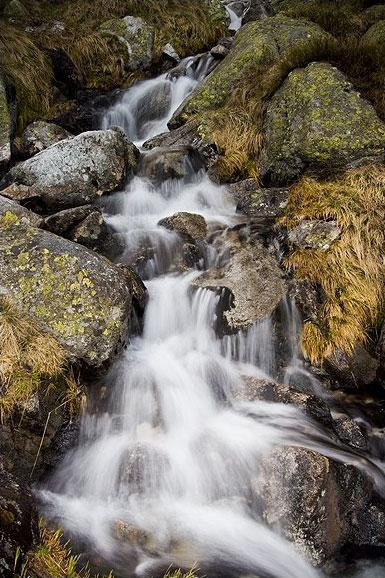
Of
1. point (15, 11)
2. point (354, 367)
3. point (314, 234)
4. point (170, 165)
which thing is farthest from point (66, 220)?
point (15, 11)

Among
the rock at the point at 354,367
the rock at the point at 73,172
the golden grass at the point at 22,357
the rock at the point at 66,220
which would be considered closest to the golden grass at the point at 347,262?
the rock at the point at 354,367

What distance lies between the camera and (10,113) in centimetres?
→ 954

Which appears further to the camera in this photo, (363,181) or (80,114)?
(80,114)

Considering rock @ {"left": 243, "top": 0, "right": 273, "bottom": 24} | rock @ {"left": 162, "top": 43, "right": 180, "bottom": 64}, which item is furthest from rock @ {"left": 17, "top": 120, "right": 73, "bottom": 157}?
rock @ {"left": 243, "top": 0, "right": 273, "bottom": 24}

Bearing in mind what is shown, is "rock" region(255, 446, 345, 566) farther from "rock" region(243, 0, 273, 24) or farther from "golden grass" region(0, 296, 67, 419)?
"rock" region(243, 0, 273, 24)

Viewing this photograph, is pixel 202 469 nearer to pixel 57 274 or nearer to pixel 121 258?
pixel 57 274

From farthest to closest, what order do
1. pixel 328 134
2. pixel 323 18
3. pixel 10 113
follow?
pixel 323 18 → pixel 10 113 → pixel 328 134

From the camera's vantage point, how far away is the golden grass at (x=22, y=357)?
14.6 ft

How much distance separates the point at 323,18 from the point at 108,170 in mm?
8286

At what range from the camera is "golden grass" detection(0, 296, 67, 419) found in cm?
444

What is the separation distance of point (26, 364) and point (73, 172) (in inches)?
179

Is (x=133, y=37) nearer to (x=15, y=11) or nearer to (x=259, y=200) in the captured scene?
(x=15, y=11)

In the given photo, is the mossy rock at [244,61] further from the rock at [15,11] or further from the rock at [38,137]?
the rock at [15,11]

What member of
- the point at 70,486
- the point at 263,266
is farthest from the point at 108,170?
the point at 70,486
